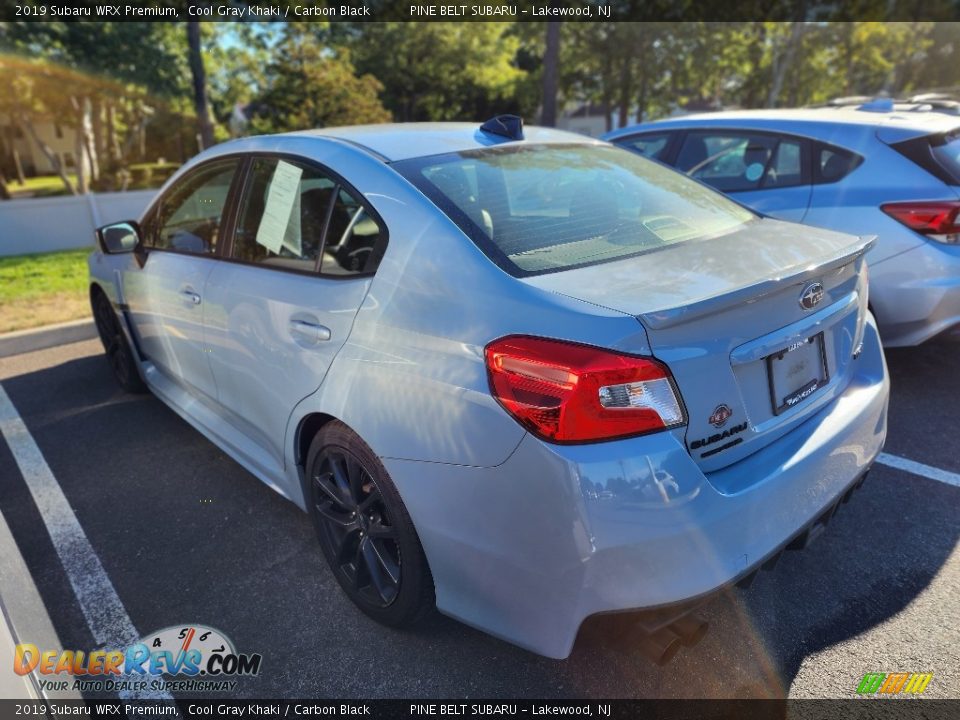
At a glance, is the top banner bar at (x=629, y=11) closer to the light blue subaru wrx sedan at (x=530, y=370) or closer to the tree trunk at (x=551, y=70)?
the tree trunk at (x=551, y=70)

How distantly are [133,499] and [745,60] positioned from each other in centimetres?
3044

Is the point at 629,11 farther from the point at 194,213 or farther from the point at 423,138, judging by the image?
the point at 423,138

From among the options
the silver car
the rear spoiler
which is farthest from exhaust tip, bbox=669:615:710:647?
the silver car

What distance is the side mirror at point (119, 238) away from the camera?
Result: 3.78 m

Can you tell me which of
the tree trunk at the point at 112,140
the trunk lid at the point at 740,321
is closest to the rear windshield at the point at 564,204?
the trunk lid at the point at 740,321

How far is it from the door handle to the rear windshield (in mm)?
586

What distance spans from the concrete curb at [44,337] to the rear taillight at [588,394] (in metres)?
5.78

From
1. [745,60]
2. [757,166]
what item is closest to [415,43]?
[745,60]

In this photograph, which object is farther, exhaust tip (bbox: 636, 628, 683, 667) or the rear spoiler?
exhaust tip (bbox: 636, 628, 683, 667)

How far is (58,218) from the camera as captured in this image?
11805 millimetres

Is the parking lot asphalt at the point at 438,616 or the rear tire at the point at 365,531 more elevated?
the rear tire at the point at 365,531

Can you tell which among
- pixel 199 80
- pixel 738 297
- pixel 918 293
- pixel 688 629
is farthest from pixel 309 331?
pixel 199 80

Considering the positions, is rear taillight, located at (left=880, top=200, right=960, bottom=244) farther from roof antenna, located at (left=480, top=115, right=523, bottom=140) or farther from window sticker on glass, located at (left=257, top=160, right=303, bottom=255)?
window sticker on glass, located at (left=257, top=160, right=303, bottom=255)

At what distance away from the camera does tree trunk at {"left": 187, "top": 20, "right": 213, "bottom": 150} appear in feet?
43.8
